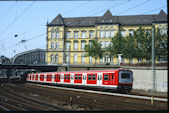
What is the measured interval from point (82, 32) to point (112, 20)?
11652mm

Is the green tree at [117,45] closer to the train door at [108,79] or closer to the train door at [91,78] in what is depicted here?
the train door at [91,78]

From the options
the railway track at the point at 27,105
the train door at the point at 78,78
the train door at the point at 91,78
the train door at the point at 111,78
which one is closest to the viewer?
the railway track at the point at 27,105

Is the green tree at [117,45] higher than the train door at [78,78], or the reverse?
the green tree at [117,45]

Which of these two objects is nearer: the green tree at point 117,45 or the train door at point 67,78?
the train door at point 67,78

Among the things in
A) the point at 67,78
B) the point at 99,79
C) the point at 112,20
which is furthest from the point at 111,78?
the point at 112,20

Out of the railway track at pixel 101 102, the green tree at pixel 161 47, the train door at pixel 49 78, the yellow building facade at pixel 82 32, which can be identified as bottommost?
the railway track at pixel 101 102

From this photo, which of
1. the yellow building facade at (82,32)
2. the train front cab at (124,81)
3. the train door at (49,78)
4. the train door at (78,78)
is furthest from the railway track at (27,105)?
the yellow building facade at (82,32)

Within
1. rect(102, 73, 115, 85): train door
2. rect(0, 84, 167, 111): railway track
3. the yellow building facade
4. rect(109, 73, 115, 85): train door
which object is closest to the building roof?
the yellow building facade

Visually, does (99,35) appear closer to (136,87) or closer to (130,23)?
(130,23)

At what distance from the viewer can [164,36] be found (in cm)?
4797

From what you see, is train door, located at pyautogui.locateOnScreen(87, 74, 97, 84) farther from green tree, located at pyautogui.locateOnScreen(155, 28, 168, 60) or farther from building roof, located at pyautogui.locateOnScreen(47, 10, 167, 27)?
building roof, located at pyautogui.locateOnScreen(47, 10, 167, 27)

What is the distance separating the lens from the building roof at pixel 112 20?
2794 inches

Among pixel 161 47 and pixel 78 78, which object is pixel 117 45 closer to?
pixel 161 47

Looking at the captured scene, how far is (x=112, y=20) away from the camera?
73438 mm
